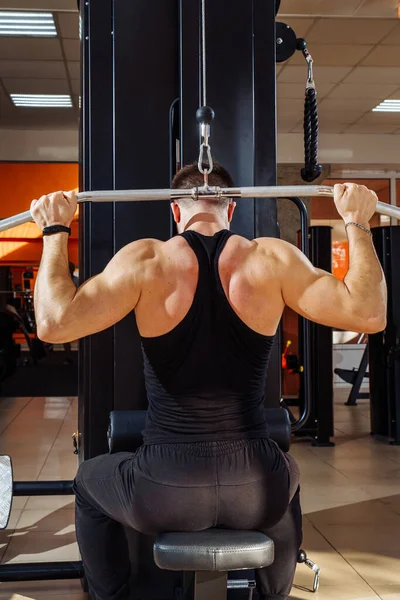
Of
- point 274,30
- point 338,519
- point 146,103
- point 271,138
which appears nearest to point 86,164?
point 146,103

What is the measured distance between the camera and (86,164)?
7.78 ft

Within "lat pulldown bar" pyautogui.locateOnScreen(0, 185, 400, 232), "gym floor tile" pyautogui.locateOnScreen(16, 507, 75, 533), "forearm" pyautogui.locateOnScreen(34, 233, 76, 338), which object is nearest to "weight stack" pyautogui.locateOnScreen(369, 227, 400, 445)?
"gym floor tile" pyautogui.locateOnScreen(16, 507, 75, 533)

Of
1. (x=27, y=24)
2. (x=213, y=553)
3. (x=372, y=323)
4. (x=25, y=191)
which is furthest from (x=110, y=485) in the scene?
(x=25, y=191)

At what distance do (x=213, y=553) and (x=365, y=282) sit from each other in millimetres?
711

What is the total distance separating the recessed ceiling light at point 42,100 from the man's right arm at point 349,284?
677 centimetres

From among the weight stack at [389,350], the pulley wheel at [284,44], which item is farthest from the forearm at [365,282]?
the weight stack at [389,350]

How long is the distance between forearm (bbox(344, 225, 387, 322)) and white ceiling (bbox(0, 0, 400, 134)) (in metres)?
4.37

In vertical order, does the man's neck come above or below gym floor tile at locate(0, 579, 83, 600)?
above

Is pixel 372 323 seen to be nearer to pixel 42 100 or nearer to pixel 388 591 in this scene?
pixel 388 591

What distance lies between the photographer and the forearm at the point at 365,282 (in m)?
1.70

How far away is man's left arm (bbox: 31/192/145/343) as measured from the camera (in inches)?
64.9

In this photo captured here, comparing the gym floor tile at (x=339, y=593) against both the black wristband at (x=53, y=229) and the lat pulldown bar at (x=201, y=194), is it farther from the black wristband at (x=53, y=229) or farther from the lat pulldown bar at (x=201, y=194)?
the black wristband at (x=53, y=229)

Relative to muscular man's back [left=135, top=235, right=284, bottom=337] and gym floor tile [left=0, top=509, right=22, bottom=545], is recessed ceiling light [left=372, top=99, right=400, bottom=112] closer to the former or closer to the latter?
gym floor tile [left=0, top=509, right=22, bottom=545]

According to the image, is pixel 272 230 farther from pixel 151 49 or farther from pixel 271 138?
pixel 151 49
